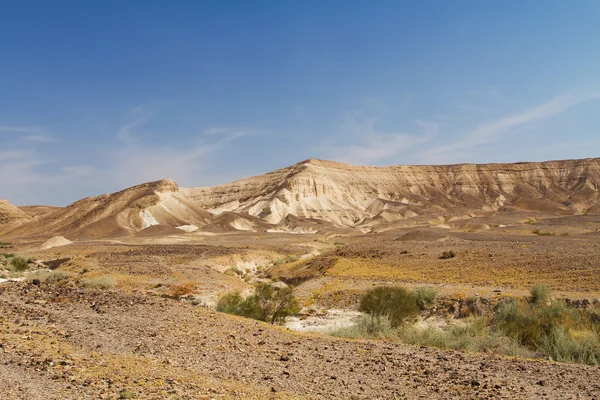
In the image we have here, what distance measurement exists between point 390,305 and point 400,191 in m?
125

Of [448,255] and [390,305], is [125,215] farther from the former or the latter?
[390,305]

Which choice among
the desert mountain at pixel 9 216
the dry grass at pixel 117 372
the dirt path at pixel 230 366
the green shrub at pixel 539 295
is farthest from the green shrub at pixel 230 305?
the desert mountain at pixel 9 216

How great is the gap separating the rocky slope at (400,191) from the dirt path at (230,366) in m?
96.3

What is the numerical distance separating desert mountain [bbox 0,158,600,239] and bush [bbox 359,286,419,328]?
6460 cm

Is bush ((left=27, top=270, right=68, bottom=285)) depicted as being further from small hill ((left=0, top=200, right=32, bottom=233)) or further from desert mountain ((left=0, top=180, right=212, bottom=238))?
small hill ((left=0, top=200, right=32, bottom=233))

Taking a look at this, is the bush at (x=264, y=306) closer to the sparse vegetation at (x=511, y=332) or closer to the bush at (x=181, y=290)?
the sparse vegetation at (x=511, y=332)

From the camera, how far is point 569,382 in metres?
7.76

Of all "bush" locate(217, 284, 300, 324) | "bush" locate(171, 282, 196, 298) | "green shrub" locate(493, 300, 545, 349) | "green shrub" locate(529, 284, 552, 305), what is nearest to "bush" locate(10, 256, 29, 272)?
"bush" locate(171, 282, 196, 298)

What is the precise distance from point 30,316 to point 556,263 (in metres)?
23.4

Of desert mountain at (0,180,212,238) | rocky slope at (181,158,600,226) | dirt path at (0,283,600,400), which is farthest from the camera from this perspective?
Result: rocky slope at (181,158,600,226)

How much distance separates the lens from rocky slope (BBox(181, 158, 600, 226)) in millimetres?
114125

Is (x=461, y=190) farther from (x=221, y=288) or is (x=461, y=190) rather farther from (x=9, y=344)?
(x=9, y=344)

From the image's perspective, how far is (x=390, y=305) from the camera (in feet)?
50.1

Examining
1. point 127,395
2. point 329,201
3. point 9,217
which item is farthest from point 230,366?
→ point 9,217
